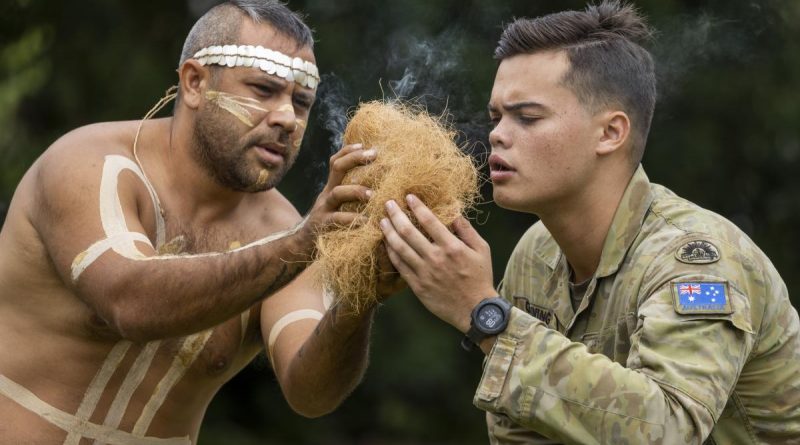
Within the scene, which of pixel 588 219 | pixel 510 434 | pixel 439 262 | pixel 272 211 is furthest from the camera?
pixel 272 211

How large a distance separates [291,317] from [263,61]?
104 centimetres

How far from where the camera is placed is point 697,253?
3801 mm

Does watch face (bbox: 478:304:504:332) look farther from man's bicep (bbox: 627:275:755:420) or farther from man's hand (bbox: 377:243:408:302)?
man's bicep (bbox: 627:275:755:420)

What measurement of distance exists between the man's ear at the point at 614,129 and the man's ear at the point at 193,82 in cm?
165

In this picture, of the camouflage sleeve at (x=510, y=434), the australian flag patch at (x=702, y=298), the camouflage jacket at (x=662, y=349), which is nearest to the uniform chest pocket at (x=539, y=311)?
the camouflage jacket at (x=662, y=349)

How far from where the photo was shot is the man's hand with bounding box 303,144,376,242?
12.6 feet

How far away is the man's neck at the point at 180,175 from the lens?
478 cm

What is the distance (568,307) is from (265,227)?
142 cm

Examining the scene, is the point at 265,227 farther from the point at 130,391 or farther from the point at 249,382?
the point at 249,382

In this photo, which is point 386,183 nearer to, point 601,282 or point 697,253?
point 601,282

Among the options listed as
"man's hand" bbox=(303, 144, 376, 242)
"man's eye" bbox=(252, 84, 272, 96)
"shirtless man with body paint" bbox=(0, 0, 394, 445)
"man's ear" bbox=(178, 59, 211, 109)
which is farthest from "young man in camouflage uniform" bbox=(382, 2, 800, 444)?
"man's ear" bbox=(178, 59, 211, 109)

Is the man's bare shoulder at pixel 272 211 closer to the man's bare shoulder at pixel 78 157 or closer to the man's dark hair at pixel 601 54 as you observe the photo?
the man's bare shoulder at pixel 78 157

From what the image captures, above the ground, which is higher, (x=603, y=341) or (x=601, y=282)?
(x=601, y=282)

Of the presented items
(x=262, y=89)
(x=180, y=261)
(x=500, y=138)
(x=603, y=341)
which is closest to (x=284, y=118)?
(x=262, y=89)
